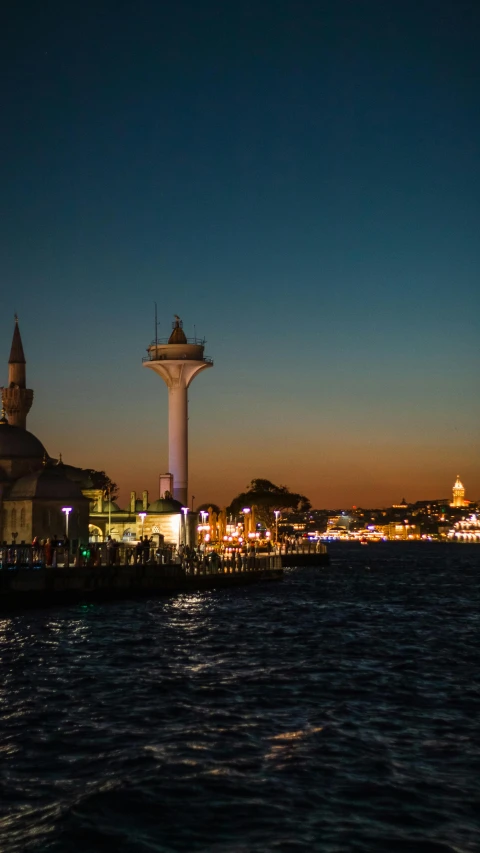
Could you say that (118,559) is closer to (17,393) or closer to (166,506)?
(166,506)

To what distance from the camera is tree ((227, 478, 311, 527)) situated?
5261 inches

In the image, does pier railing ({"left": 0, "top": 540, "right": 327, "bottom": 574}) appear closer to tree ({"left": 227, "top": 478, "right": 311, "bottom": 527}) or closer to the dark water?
the dark water

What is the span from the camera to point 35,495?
67188 millimetres

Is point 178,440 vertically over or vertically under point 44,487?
over

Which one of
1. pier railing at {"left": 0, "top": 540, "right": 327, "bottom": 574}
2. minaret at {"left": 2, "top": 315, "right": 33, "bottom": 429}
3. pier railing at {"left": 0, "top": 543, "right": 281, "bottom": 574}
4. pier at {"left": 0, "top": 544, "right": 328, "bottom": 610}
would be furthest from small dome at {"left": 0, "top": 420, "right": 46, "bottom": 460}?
pier at {"left": 0, "top": 544, "right": 328, "bottom": 610}

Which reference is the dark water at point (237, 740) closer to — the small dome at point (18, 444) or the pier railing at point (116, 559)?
the pier railing at point (116, 559)

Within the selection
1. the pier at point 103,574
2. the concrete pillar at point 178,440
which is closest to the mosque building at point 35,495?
the concrete pillar at point 178,440

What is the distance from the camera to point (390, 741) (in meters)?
17.9

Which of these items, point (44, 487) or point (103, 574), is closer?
point (103, 574)

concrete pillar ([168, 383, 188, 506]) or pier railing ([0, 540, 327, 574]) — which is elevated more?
concrete pillar ([168, 383, 188, 506])

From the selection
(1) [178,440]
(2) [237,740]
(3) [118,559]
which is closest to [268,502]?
(1) [178,440]

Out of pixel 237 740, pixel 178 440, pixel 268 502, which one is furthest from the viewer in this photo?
pixel 268 502

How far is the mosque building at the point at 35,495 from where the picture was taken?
67.6 metres

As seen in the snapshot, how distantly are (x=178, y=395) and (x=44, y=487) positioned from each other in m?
23.8
